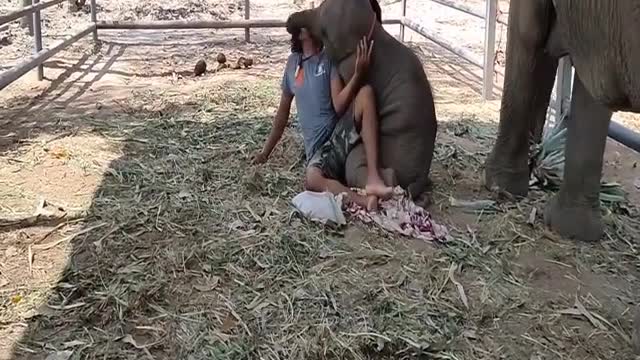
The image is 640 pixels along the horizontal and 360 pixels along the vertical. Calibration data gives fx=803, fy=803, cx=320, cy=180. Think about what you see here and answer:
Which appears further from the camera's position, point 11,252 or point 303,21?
point 303,21

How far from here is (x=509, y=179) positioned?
13.2ft

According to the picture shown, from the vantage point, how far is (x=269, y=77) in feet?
25.7

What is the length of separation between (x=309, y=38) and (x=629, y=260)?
1898mm

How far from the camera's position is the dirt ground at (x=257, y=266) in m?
2.73

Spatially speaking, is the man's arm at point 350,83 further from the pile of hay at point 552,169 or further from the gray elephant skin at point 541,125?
the pile of hay at point 552,169

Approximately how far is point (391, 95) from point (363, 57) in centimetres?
24

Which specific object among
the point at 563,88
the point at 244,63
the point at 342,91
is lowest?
the point at 244,63

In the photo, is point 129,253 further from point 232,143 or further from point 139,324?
point 232,143

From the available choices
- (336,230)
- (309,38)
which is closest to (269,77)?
(309,38)

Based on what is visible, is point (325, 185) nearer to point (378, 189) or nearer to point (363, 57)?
point (378, 189)

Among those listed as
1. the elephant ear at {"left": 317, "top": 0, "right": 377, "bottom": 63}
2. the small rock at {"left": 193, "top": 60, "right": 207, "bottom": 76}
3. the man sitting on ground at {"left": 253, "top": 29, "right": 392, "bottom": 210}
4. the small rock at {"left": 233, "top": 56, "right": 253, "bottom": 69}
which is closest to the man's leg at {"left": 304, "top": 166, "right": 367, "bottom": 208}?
the man sitting on ground at {"left": 253, "top": 29, "right": 392, "bottom": 210}

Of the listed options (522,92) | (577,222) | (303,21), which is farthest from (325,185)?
(577,222)

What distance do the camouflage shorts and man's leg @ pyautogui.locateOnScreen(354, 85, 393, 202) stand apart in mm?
79

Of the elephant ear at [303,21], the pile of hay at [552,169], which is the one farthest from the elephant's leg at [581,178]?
the elephant ear at [303,21]
